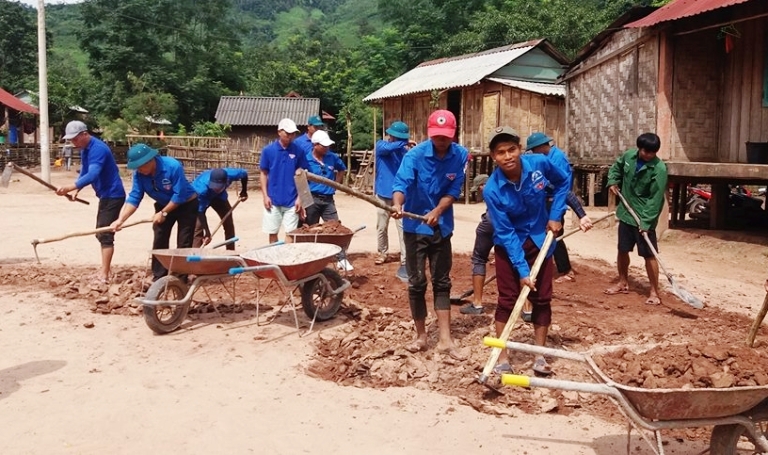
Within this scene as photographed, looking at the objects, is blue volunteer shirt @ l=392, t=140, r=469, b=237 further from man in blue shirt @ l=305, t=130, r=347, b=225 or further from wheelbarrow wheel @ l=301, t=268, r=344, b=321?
man in blue shirt @ l=305, t=130, r=347, b=225

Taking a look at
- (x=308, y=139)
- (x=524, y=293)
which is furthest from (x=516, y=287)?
(x=308, y=139)

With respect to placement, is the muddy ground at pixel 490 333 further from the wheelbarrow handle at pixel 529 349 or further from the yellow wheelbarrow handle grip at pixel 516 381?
the yellow wheelbarrow handle grip at pixel 516 381

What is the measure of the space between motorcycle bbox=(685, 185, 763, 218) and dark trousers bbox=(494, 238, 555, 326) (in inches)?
393

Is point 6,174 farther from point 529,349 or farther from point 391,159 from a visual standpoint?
point 529,349

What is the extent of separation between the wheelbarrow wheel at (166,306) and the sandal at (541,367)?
2874 mm

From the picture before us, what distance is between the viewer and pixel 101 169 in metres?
7.33

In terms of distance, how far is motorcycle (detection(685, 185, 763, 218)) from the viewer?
13273mm

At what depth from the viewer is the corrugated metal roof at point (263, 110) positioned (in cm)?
3241

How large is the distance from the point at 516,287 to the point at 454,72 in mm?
18193

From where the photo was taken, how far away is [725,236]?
11.3 meters

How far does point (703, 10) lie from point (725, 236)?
378 centimetres

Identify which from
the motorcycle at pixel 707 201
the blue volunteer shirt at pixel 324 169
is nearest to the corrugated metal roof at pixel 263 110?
the motorcycle at pixel 707 201

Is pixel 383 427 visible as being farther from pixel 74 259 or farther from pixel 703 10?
pixel 703 10

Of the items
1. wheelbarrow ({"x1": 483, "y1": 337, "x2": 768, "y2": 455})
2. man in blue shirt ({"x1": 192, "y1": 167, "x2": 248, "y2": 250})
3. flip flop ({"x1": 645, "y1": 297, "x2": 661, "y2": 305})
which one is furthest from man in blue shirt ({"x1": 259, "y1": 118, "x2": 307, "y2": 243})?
wheelbarrow ({"x1": 483, "y1": 337, "x2": 768, "y2": 455})
